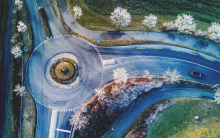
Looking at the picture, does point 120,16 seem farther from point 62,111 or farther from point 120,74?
point 62,111

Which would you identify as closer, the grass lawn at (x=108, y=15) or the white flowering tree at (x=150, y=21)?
the white flowering tree at (x=150, y=21)

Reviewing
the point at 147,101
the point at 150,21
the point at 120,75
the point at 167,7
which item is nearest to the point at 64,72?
the point at 120,75

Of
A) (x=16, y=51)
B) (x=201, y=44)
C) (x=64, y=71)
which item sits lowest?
(x=64, y=71)

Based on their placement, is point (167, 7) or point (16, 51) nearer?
point (16, 51)

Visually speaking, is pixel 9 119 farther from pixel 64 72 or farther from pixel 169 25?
pixel 169 25

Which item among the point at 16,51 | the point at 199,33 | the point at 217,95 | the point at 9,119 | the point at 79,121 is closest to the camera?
the point at 9,119

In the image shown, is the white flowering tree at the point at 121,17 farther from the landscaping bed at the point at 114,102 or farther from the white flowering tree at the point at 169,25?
the landscaping bed at the point at 114,102

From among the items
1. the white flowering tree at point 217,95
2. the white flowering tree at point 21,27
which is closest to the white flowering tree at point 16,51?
the white flowering tree at point 21,27

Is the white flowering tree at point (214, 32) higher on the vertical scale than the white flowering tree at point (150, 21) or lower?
lower
